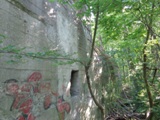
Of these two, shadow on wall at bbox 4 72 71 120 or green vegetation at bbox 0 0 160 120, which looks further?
green vegetation at bbox 0 0 160 120

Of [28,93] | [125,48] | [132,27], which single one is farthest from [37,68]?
[132,27]

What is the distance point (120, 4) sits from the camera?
328cm

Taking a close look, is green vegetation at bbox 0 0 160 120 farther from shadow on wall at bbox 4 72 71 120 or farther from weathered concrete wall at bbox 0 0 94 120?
Result: shadow on wall at bbox 4 72 71 120

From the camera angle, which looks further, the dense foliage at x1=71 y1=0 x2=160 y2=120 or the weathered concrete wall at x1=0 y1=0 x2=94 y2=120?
the dense foliage at x1=71 y1=0 x2=160 y2=120

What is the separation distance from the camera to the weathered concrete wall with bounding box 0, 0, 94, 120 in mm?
2445

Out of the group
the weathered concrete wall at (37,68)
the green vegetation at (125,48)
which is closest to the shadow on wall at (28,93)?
the weathered concrete wall at (37,68)

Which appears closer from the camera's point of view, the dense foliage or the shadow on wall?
the shadow on wall

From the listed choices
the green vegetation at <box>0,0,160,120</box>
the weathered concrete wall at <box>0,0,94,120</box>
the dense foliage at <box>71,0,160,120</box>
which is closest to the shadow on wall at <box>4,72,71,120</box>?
the weathered concrete wall at <box>0,0,94,120</box>

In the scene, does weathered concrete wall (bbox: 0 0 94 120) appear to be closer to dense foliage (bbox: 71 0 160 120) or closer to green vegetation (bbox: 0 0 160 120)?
green vegetation (bbox: 0 0 160 120)

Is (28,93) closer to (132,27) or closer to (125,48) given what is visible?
(125,48)

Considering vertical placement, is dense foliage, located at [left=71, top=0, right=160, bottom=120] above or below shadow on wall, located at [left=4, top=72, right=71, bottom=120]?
above

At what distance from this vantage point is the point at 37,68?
3.09 m

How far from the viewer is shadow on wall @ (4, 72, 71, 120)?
2.50 m

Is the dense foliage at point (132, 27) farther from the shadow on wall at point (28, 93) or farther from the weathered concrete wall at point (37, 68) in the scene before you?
the shadow on wall at point (28, 93)
